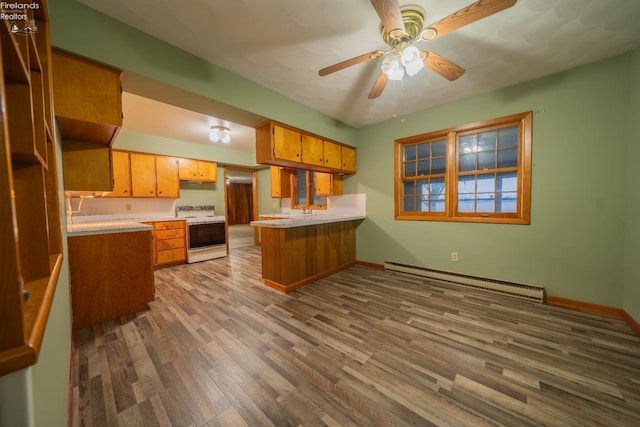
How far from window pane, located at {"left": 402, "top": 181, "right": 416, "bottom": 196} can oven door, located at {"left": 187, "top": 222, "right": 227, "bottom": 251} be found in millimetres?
3899

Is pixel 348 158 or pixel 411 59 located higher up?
pixel 411 59

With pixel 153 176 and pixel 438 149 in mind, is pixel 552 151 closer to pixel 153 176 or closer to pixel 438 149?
pixel 438 149

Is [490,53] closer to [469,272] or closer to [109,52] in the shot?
[469,272]

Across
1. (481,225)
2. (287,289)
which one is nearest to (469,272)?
(481,225)

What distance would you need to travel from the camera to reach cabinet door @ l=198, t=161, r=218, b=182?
16.3 ft

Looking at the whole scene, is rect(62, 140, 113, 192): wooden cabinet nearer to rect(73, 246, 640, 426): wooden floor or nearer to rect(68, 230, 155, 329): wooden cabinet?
rect(68, 230, 155, 329): wooden cabinet

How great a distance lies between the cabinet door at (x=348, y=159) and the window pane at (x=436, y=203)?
1.49m

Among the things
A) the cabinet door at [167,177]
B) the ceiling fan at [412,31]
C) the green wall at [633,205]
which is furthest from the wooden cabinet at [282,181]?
the green wall at [633,205]

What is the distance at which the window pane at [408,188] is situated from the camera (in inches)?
147

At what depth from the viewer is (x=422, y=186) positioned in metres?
3.62

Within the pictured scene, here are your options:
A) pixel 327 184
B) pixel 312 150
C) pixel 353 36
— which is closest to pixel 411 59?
pixel 353 36

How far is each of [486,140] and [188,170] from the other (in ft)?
17.8

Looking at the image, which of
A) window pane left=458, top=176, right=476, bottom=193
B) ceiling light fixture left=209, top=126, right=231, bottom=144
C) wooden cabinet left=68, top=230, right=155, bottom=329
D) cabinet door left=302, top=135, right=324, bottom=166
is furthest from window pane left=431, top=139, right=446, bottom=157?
wooden cabinet left=68, top=230, right=155, bottom=329

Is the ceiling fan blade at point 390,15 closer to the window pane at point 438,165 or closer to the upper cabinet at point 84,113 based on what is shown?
the upper cabinet at point 84,113
